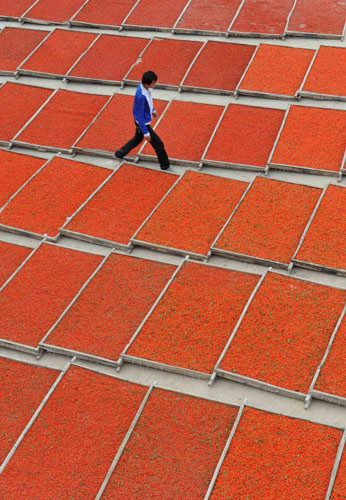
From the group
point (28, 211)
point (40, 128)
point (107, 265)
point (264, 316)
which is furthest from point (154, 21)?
point (264, 316)

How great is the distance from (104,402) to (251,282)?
2.12m

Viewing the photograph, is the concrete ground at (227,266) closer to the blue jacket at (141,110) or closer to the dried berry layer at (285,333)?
the dried berry layer at (285,333)

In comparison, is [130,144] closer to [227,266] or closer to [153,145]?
[153,145]

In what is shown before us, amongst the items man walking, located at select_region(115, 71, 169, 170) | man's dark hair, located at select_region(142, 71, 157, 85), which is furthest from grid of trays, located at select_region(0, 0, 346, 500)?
man's dark hair, located at select_region(142, 71, 157, 85)

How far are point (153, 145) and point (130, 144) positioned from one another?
1.73 ft

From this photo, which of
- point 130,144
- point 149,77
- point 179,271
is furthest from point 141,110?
point 179,271

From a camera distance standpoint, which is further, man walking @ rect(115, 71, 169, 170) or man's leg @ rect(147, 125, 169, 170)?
man's leg @ rect(147, 125, 169, 170)

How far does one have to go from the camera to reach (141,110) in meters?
8.20

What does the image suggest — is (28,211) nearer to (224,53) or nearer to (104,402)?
(104,402)

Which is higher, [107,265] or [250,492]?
[107,265]

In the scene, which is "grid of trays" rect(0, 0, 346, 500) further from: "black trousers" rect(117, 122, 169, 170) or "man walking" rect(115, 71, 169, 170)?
"man walking" rect(115, 71, 169, 170)

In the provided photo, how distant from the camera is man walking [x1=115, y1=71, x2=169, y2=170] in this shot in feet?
26.4

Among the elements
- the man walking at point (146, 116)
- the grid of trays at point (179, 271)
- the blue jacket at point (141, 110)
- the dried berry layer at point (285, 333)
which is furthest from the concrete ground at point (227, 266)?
the blue jacket at point (141, 110)

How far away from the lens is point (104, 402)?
242 inches
